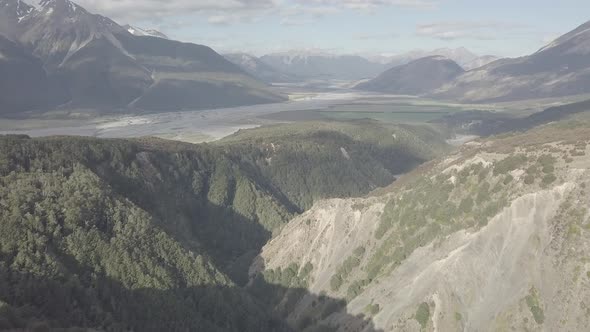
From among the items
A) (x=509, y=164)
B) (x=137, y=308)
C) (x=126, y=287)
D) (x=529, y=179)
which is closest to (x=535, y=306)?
(x=529, y=179)

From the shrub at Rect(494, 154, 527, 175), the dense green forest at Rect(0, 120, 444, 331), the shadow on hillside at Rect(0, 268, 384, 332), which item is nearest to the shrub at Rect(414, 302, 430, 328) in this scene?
the shadow on hillside at Rect(0, 268, 384, 332)

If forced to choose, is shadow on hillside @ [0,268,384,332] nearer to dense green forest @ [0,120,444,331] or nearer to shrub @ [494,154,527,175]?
dense green forest @ [0,120,444,331]

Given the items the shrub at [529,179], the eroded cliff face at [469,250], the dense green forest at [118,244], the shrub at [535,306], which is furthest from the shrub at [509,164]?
the dense green forest at [118,244]

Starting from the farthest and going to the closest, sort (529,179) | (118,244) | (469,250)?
(118,244) < (529,179) < (469,250)

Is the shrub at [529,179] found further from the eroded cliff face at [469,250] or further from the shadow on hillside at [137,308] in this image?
the shadow on hillside at [137,308]

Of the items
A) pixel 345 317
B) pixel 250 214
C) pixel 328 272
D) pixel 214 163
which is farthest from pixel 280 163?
pixel 345 317

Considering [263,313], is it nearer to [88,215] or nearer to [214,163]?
[88,215]

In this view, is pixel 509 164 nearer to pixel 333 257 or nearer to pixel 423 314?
pixel 423 314
